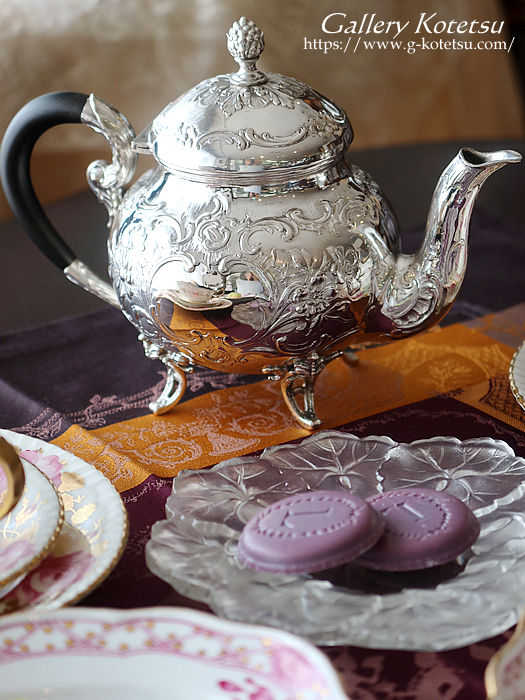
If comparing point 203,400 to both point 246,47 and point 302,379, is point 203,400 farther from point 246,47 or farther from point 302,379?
point 246,47

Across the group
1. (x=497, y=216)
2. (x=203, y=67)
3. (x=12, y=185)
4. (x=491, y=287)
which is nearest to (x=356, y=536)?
(x=12, y=185)

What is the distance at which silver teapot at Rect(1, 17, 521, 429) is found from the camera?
2.07ft

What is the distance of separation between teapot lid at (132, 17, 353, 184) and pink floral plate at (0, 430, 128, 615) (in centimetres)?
24

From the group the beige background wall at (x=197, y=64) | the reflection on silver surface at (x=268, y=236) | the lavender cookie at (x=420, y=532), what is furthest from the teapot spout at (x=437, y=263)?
the beige background wall at (x=197, y=64)

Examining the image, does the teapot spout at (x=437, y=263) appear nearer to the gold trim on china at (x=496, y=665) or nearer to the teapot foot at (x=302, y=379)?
the teapot foot at (x=302, y=379)

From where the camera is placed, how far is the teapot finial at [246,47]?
66 cm

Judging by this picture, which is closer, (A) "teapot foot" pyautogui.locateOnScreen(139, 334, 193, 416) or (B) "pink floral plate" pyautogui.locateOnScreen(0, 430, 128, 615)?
(B) "pink floral plate" pyautogui.locateOnScreen(0, 430, 128, 615)

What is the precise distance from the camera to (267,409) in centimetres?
77

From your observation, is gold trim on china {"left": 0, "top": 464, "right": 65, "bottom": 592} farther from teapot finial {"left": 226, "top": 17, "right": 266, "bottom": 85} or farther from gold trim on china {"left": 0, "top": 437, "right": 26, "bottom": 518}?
teapot finial {"left": 226, "top": 17, "right": 266, "bottom": 85}

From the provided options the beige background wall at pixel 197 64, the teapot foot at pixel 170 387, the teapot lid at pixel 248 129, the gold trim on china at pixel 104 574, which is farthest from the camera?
the beige background wall at pixel 197 64

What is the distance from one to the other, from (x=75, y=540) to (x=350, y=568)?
17 cm

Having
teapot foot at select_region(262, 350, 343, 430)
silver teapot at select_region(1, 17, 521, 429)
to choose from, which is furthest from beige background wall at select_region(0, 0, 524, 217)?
teapot foot at select_region(262, 350, 343, 430)

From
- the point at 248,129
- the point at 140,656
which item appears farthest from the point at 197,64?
the point at 140,656

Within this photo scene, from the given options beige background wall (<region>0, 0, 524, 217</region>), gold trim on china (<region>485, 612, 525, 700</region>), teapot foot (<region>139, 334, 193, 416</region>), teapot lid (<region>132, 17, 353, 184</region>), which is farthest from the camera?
beige background wall (<region>0, 0, 524, 217</region>)
